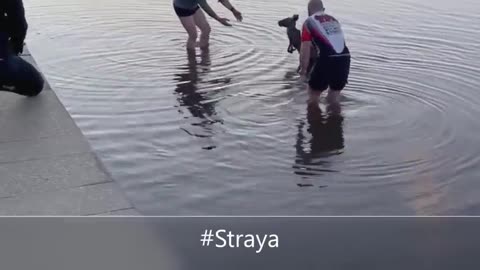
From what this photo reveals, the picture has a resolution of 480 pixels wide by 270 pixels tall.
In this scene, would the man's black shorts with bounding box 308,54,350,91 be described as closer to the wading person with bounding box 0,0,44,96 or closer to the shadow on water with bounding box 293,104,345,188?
the shadow on water with bounding box 293,104,345,188

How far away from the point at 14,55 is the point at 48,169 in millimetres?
2075

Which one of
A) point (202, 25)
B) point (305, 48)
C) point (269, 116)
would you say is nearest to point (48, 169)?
point (269, 116)

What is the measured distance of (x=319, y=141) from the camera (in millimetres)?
7000

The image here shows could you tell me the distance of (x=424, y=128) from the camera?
287 inches

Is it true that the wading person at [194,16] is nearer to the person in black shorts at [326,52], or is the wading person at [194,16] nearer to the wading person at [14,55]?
the person in black shorts at [326,52]

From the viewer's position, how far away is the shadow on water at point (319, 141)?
630 centimetres

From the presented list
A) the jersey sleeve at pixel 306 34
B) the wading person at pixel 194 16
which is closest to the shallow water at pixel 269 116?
the wading person at pixel 194 16

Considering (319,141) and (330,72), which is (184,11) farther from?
(319,141)

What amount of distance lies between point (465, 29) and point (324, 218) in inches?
426

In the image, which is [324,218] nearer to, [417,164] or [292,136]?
[417,164]

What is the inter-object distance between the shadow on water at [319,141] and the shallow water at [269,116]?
20 mm

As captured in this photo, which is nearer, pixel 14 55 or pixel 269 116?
pixel 14 55

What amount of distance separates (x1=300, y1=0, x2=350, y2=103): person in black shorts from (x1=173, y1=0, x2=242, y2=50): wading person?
3153 mm

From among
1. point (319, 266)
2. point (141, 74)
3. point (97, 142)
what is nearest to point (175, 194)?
point (97, 142)
